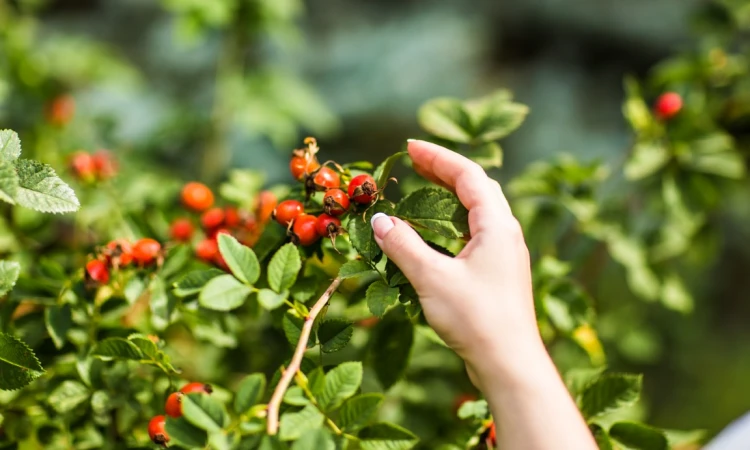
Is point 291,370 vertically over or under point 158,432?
over

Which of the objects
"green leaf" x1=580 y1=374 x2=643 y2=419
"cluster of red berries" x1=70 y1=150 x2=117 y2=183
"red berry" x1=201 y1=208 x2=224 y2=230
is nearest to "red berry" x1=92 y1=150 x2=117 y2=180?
"cluster of red berries" x1=70 y1=150 x2=117 y2=183

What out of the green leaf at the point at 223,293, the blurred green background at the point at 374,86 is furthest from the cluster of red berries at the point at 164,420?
→ the blurred green background at the point at 374,86

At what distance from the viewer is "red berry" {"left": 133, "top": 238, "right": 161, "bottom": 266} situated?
0.87 meters

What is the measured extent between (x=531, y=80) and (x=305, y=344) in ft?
7.23

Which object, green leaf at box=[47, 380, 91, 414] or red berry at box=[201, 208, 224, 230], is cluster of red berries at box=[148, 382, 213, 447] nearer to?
green leaf at box=[47, 380, 91, 414]

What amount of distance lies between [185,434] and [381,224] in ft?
0.97

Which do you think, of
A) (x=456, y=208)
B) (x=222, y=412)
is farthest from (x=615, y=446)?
(x=222, y=412)

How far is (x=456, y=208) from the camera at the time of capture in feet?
2.27

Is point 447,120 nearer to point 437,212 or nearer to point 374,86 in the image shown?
point 437,212

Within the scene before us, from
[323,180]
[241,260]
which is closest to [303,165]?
[323,180]

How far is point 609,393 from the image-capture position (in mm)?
810

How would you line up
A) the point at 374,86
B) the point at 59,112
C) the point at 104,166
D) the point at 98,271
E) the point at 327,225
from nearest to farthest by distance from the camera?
the point at 327,225 < the point at 98,271 < the point at 104,166 < the point at 59,112 < the point at 374,86

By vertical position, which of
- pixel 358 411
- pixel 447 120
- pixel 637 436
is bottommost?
pixel 637 436

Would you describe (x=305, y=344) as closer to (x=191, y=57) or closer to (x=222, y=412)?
(x=222, y=412)
